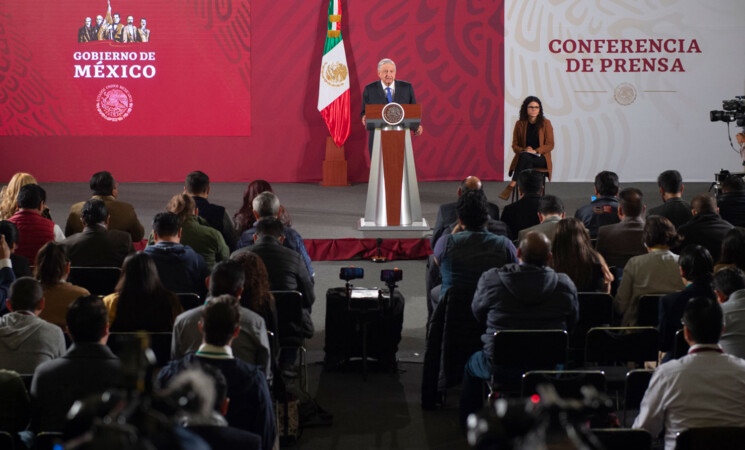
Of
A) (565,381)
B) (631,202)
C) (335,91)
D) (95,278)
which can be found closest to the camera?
(565,381)

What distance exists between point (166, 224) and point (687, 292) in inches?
100.0

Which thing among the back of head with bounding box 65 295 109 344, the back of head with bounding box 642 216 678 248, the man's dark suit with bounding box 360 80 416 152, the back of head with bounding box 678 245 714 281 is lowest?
the back of head with bounding box 65 295 109 344

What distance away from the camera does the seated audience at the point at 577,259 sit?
14.8 feet

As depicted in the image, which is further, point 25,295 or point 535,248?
point 535,248

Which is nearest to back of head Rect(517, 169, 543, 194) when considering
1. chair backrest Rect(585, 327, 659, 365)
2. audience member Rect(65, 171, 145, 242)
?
chair backrest Rect(585, 327, 659, 365)

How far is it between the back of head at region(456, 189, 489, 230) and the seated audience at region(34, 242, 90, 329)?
1.85 meters

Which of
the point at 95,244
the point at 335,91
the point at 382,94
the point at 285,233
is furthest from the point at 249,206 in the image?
the point at 335,91

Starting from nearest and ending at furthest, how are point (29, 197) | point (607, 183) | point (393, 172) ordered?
point (29, 197) → point (607, 183) → point (393, 172)

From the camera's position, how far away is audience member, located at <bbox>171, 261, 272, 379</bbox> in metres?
3.42

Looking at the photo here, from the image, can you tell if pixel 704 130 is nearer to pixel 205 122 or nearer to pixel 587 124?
pixel 587 124

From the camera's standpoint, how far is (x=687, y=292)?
12.8ft

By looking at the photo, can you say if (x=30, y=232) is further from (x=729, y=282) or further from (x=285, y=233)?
(x=729, y=282)

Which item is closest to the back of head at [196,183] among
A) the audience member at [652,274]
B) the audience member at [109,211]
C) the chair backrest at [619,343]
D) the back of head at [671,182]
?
the audience member at [109,211]

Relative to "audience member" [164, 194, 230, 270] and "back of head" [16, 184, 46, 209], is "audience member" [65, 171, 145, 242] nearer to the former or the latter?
"back of head" [16, 184, 46, 209]
